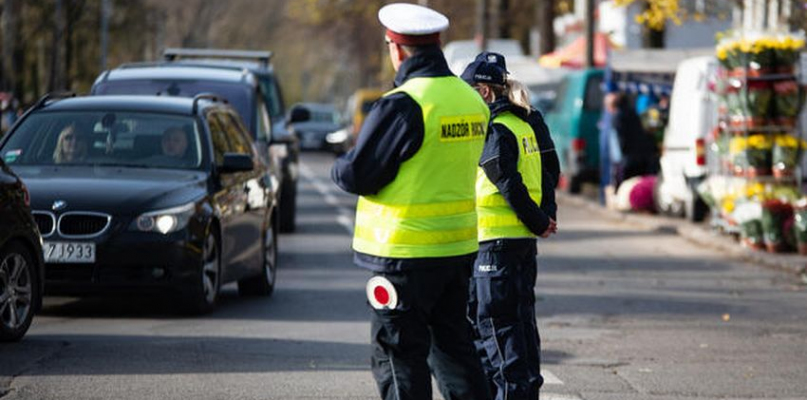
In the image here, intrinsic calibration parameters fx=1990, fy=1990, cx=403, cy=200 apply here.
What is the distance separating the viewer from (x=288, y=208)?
22.5 m

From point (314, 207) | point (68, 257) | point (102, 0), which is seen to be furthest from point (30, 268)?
point (102, 0)

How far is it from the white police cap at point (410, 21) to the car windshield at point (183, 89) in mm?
10701

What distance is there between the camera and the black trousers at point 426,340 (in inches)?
274

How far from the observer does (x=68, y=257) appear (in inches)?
492

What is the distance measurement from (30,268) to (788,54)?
10.8 m

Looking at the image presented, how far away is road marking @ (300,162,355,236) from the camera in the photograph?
24859mm

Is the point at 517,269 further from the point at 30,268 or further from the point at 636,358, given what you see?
the point at 30,268

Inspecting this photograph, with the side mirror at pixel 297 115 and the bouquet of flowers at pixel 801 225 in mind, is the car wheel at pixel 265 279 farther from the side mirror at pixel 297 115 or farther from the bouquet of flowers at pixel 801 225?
the side mirror at pixel 297 115

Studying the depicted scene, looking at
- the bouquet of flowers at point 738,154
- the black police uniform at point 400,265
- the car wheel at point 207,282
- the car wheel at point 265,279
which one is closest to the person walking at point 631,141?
the bouquet of flowers at point 738,154

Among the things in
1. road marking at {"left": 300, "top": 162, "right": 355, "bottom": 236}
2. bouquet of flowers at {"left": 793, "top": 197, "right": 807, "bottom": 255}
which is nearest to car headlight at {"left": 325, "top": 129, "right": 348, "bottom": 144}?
road marking at {"left": 300, "top": 162, "right": 355, "bottom": 236}

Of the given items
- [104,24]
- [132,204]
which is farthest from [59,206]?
[104,24]

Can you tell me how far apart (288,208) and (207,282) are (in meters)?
9.39

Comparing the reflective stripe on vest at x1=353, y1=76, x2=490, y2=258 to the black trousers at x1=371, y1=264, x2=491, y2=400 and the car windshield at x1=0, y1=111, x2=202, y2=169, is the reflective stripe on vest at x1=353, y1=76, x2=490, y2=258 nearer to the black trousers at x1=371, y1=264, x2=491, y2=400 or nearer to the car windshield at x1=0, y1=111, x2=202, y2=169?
the black trousers at x1=371, y1=264, x2=491, y2=400

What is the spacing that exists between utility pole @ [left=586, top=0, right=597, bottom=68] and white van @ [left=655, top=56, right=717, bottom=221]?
9393 mm
